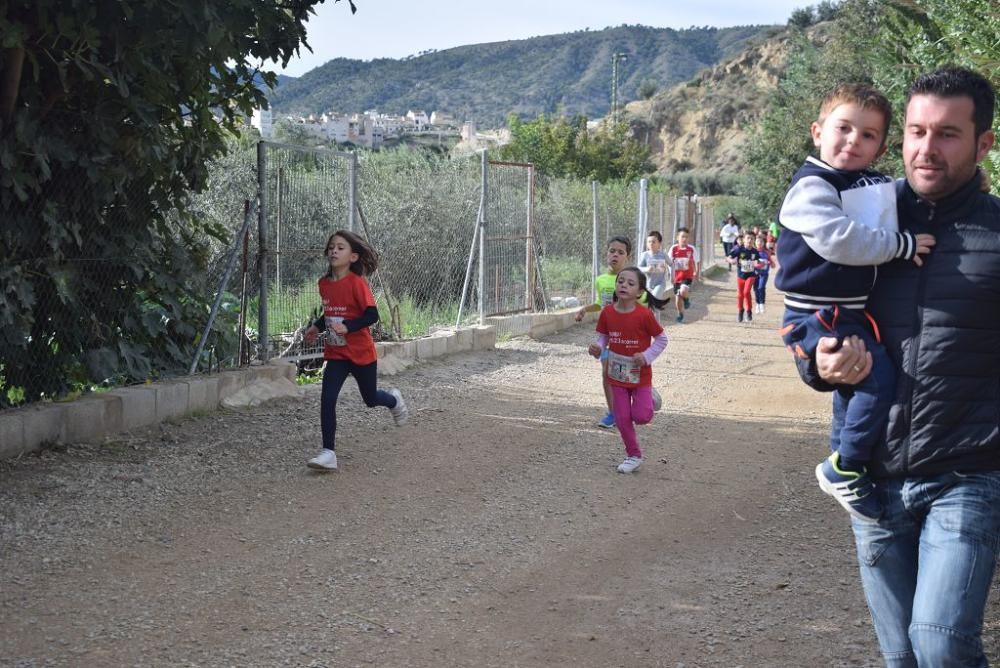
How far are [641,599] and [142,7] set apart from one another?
4.90 m

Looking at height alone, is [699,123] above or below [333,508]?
above

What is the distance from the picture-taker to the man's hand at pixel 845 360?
2.86 metres

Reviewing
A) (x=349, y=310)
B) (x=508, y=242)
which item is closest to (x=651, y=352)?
(x=349, y=310)

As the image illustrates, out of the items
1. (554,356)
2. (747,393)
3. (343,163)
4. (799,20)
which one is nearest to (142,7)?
(343,163)

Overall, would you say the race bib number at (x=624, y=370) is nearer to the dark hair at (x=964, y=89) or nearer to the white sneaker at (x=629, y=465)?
the white sneaker at (x=629, y=465)

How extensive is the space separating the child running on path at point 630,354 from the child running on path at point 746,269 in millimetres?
10834

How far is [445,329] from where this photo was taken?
14.0 meters

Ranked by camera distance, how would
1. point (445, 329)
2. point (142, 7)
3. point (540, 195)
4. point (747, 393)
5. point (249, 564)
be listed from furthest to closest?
point (540, 195) < point (445, 329) < point (747, 393) < point (142, 7) < point (249, 564)

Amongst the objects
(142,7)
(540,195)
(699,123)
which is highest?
(699,123)

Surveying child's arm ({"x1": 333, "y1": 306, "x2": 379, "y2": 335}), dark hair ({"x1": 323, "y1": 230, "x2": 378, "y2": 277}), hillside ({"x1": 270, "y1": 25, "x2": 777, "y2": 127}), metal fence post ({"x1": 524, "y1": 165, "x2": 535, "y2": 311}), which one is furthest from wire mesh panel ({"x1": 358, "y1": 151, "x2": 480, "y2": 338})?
hillside ({"x1": 270, "y1": 25, "x2": 777, "y2": 127})

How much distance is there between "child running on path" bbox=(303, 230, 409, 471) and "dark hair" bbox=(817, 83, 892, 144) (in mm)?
4837

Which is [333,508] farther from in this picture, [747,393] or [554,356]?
[554,356]

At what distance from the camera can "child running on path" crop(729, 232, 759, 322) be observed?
1842 centimetres

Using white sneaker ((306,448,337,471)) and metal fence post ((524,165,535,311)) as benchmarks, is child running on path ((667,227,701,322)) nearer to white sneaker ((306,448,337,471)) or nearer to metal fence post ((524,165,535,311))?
metal fence post ((524,165,535,311))
